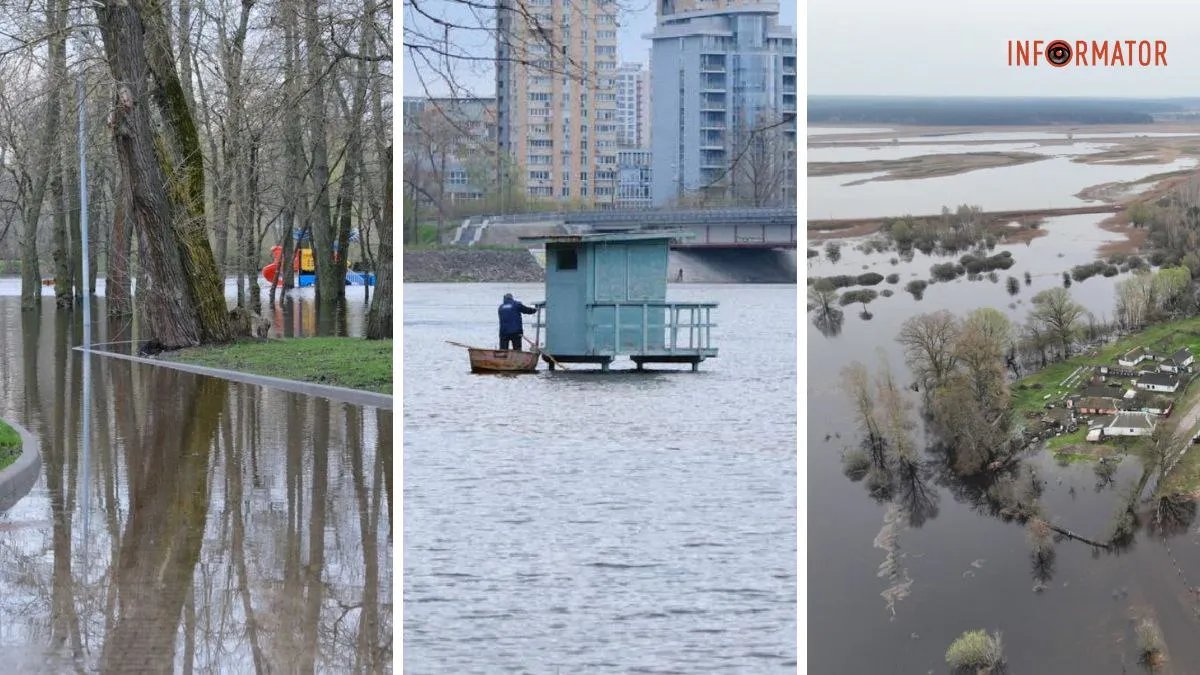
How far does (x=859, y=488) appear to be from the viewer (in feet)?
18.7

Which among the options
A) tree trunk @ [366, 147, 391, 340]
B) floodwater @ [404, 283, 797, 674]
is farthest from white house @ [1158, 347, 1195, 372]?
tree trunk @ [366, 147, 391, 340]

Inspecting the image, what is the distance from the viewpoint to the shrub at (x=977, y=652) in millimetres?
5641

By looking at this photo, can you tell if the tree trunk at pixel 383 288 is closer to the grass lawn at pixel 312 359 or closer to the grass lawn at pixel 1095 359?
the grass lawn at pixel 312 359

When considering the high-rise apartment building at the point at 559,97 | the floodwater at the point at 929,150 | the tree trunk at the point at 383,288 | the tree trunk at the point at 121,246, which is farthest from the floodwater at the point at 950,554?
the tree trunk at the point at 121,246

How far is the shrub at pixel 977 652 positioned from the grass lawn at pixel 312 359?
8.57 meters

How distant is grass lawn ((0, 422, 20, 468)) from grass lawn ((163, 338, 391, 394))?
10.6ft

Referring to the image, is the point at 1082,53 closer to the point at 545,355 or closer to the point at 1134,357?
the point at 1134,357

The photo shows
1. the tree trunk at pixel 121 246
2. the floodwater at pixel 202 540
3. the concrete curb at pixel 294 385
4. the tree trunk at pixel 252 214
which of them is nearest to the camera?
the floodwater at pixel 202 540

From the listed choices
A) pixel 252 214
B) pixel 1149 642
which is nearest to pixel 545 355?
pixel 1149 642

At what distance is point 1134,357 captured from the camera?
5797 millimetres

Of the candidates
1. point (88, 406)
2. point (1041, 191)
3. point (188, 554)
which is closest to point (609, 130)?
point (1041, 191)

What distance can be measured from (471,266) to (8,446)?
17.9 feet

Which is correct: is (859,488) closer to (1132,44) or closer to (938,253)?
(938,253)

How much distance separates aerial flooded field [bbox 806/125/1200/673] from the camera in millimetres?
5652
